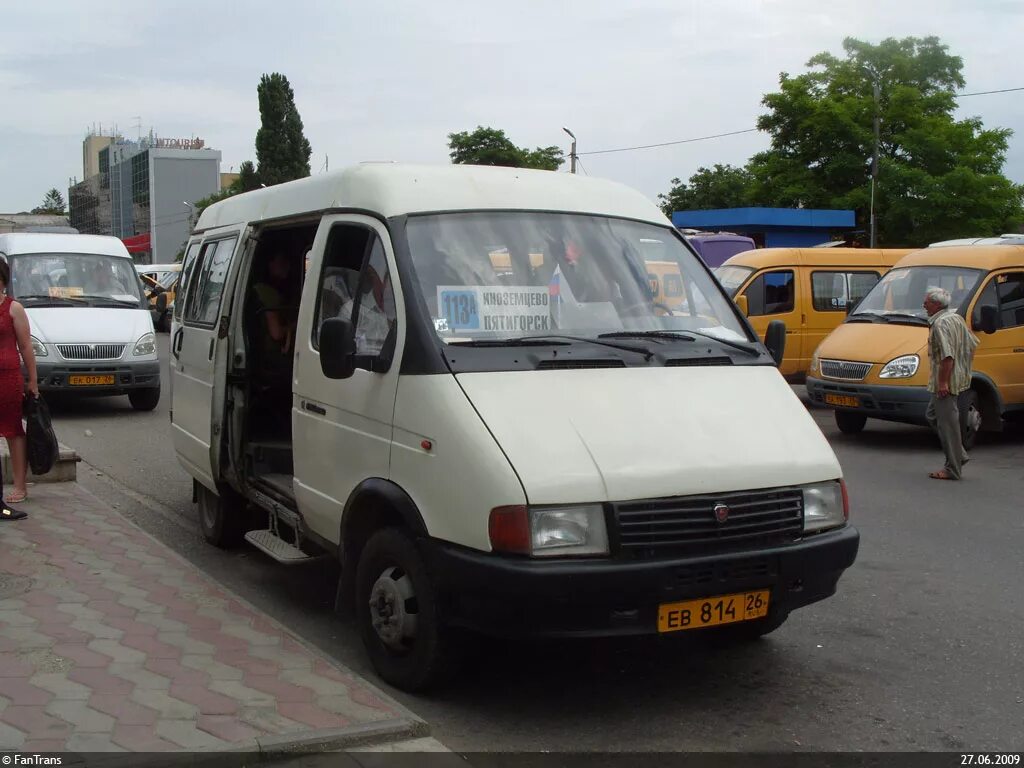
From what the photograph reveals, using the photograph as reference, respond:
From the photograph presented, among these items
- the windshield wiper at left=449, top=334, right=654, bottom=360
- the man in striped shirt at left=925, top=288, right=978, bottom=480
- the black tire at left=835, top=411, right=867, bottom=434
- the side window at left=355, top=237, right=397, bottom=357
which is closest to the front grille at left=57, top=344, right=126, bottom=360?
the black tire at left=835, top=411, right=867, bottom=434

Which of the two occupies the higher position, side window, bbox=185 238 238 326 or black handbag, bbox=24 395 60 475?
side window, bbox=185 238 238 326

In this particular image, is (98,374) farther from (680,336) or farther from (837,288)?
(837,288)

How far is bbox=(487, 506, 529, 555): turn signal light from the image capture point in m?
4.22

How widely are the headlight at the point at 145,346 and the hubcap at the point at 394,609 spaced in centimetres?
1048

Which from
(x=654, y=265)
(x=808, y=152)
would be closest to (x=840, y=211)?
(x=808, y=152)

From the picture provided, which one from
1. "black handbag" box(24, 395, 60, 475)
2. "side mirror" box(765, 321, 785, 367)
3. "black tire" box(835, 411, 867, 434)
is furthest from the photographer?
"black tire" box(835, 411, 867, 434)

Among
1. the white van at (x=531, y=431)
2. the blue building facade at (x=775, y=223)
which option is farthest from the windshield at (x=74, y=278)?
the blue building facade at (x=775, y=223)

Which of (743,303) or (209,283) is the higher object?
(209,283)

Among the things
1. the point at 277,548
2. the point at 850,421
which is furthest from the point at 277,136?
the point at 277,548

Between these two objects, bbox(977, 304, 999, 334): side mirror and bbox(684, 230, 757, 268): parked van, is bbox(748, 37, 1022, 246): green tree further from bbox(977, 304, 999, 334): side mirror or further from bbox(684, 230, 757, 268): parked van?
bbox(977, 304, 999, 334): side mirror

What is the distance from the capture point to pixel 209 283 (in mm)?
7598

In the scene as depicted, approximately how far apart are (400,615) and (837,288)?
14045 millimetres

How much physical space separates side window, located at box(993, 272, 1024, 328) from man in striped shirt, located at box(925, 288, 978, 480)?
245 centimetres

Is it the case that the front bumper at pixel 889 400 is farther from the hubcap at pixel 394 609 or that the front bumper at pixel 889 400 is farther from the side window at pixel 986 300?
the hubcap at pixel 394 609
